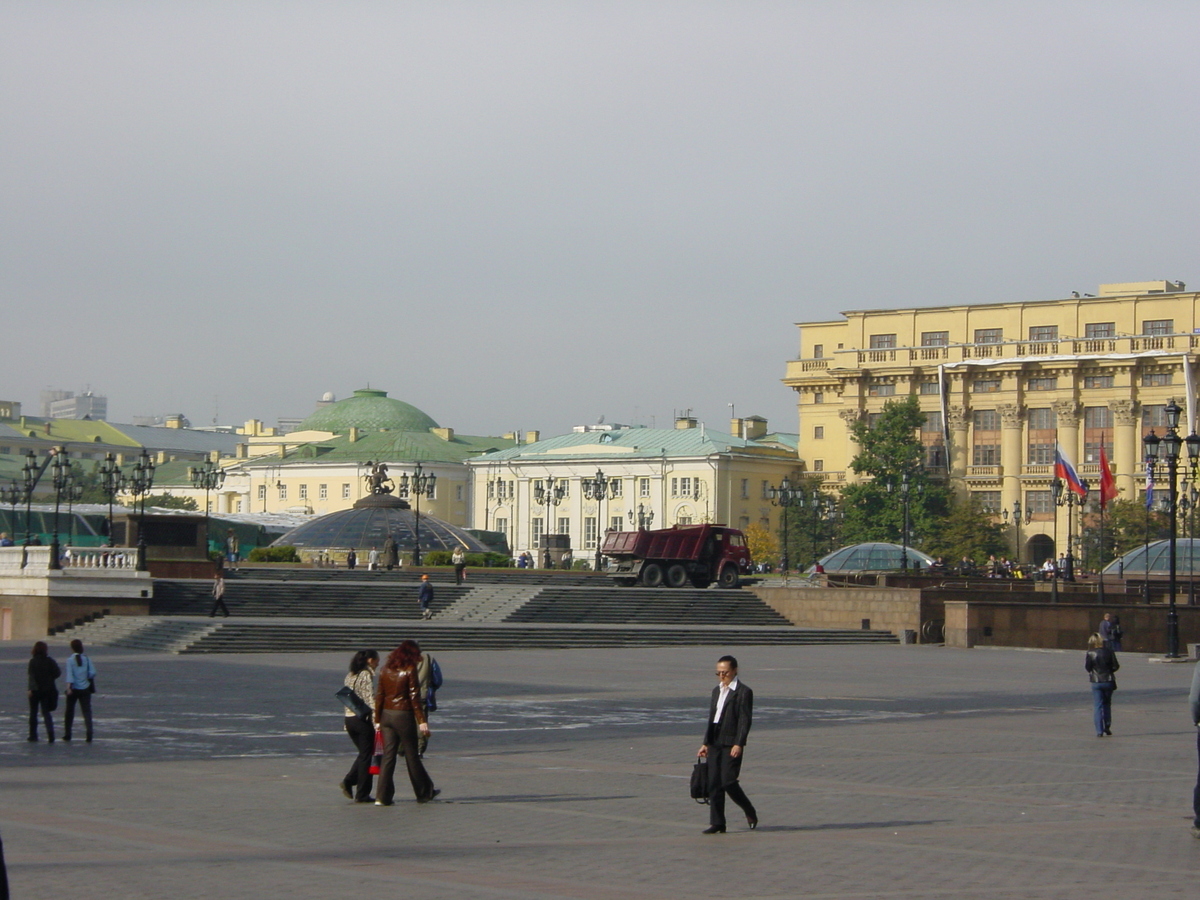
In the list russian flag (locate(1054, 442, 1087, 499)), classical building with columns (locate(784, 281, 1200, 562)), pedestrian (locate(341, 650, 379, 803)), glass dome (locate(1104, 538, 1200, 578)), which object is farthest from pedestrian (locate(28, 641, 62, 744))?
classical building with columns (locate(784, 281, 1200, 562))

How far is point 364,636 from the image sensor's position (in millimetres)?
38375

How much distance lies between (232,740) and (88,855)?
7.67 metres

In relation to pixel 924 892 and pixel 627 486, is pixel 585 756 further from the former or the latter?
pixel 627 486

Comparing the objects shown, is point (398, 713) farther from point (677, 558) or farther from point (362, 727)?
point (677, 558)

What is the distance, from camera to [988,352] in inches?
3915

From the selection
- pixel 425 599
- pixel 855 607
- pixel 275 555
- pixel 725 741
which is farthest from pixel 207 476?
pixel 725 741

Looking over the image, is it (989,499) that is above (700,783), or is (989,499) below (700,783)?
above

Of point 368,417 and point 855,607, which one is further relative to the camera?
point 368,417

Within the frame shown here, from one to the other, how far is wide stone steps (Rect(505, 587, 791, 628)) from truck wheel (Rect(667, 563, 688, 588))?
6.54 metres

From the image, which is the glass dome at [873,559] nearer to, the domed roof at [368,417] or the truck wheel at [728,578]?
the truck wheel at [728,578]

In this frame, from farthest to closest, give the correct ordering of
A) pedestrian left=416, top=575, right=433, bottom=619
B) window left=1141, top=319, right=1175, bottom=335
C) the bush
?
window left=1141, top=319, right=1175, bottom=335
the bush
pedestrian left=416, top=575, right=433, bottom=619

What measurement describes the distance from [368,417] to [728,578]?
83004mm

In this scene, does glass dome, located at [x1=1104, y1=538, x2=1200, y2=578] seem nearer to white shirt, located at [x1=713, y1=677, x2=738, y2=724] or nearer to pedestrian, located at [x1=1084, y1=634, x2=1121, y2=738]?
pedestrian, located at [x1=1084, y1=634, x2=1121, y2=738]

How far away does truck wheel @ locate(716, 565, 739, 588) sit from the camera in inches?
2357
